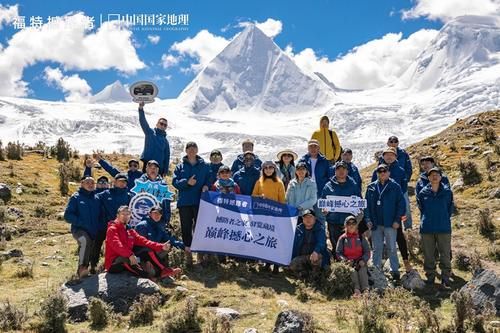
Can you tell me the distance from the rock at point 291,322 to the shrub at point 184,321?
107cm

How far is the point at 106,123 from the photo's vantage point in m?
129

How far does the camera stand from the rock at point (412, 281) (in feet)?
30.3

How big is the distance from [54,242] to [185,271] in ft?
14.0

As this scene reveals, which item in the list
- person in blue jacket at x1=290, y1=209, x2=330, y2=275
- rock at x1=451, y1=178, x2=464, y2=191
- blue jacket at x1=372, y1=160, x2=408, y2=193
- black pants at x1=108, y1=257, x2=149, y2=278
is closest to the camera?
black pants at x1=108, y1=257, x2=149, y2=278

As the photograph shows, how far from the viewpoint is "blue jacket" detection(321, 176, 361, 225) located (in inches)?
393

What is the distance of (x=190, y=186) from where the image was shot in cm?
1029

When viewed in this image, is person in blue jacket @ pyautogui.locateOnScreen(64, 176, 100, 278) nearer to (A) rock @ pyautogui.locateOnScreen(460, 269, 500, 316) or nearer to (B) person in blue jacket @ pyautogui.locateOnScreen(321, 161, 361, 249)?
(B) person in blue jacket @ pyautogui.locateOnScreen(321, 161, 361, 249)

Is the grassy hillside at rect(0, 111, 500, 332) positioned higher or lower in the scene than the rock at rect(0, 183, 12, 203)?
lower

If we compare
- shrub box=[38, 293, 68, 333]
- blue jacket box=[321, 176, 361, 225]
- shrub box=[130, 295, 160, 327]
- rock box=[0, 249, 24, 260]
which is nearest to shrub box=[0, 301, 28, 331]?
shrub box=[38, 293, 68, 333]

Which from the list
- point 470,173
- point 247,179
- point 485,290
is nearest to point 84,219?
point 247,179

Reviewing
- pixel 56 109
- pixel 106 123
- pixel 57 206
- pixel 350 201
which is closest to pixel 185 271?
pixel 350 201

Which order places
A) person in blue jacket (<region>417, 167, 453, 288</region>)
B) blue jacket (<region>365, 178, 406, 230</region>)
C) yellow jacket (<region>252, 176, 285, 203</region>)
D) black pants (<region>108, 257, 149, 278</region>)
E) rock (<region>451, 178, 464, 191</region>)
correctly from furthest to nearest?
1. rock (<region>451, 178, 464, 191</region>)
2. yellow jacket (<region>252, 176, 285, 203</region>)
3. blue jacket (<region>365, 178, 406, 230</region>)
4. person in blue jacket (<region>417, 167, 453, 288</region>)
5. black pants (<region>108, 257, 149, 278</region>)

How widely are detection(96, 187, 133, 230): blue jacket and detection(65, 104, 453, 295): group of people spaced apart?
0.02m

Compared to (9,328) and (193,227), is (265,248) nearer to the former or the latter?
(193,227)
